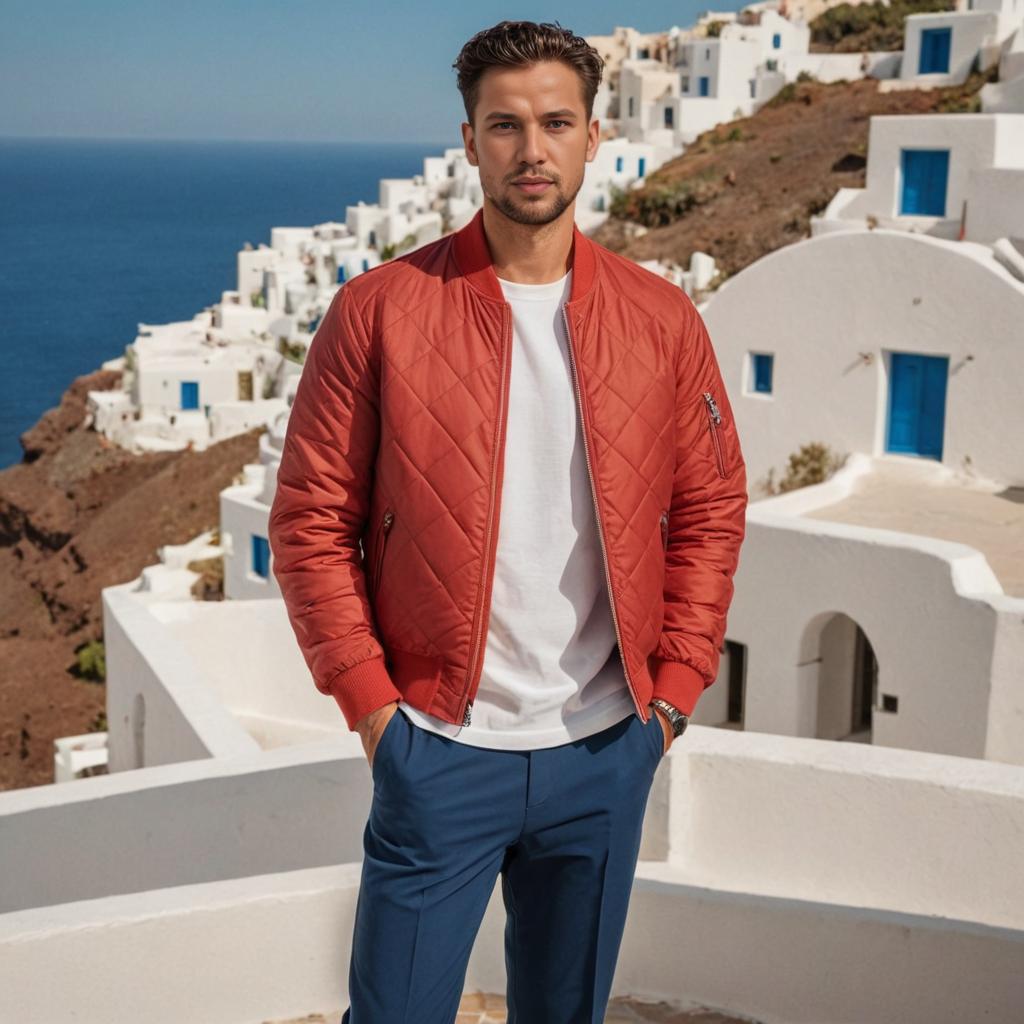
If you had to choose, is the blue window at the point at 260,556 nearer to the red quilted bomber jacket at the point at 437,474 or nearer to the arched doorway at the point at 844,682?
the arched doorway at the point at 844,682

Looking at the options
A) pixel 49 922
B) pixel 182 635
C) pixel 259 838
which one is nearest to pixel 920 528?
pixel 182 635

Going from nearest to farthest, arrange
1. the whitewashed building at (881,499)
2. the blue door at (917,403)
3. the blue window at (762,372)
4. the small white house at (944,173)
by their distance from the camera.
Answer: the whitewashed building at (881,499) → the blue door at (917,403) → the blue window at (762,372) → the small white house at (944,173)

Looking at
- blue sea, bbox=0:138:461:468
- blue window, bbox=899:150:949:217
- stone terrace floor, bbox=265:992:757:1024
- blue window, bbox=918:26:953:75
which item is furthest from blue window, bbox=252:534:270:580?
blue sea, bbox=0:138:461:468

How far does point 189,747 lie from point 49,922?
3383 millimetres

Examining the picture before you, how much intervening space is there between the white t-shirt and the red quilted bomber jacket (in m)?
0.04

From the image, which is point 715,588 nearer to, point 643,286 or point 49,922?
point 643,286

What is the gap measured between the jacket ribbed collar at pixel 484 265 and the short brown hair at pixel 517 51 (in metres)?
0.25

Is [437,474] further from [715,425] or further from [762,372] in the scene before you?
[762,372]

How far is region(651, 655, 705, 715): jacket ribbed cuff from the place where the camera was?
3123 millimetres

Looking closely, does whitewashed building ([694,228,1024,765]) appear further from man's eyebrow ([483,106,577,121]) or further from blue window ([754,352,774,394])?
man's eyebrow ([483,106,577,121])

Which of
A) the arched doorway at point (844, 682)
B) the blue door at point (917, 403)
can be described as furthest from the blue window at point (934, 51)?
the arched doorway at point (844, 682)

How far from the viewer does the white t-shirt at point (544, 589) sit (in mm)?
2969

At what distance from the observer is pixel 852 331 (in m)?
13.6

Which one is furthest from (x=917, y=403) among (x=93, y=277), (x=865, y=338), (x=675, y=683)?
(x=93, y=277)
